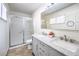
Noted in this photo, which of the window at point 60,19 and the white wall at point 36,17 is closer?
the window at point 60,19

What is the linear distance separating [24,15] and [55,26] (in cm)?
84

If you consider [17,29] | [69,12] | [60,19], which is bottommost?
[17,29]

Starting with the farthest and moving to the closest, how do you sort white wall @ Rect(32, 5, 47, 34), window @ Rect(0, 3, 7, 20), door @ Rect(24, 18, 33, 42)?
white wall @ Rect(32, 5, 47, 34), door @ Rect(24, 18, 33, 42), window @ Rect(0, 3, 7, 20)

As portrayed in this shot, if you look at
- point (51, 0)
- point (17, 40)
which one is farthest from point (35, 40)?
point (51, 0)

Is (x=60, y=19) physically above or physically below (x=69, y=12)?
below

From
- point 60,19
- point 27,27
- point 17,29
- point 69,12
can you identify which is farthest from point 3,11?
point 69,12

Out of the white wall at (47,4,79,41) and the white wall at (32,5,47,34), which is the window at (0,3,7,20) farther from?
the white wall at (47,4,79,41)

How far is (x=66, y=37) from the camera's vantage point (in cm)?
147

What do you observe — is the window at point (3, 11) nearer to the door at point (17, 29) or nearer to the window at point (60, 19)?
the door at point (17, 29)

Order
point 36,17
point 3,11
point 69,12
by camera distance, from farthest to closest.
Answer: point 36,17 < point 3,11 < point 69,12

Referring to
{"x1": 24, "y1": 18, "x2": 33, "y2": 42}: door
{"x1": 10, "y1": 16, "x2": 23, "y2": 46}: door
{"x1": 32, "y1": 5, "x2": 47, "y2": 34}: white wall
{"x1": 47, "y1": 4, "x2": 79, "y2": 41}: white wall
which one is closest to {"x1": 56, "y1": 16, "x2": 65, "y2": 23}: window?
{"x1": 47, "y1": 4, "x2": 79, "y2": 41}: white wall

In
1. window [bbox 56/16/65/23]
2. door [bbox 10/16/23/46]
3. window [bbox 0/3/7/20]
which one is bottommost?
door [bbox 10/16/23/46]

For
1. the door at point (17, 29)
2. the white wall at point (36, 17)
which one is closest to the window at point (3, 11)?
the door at point (17, 29)

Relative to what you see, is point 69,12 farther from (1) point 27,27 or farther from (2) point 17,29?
(2) point 17,29
